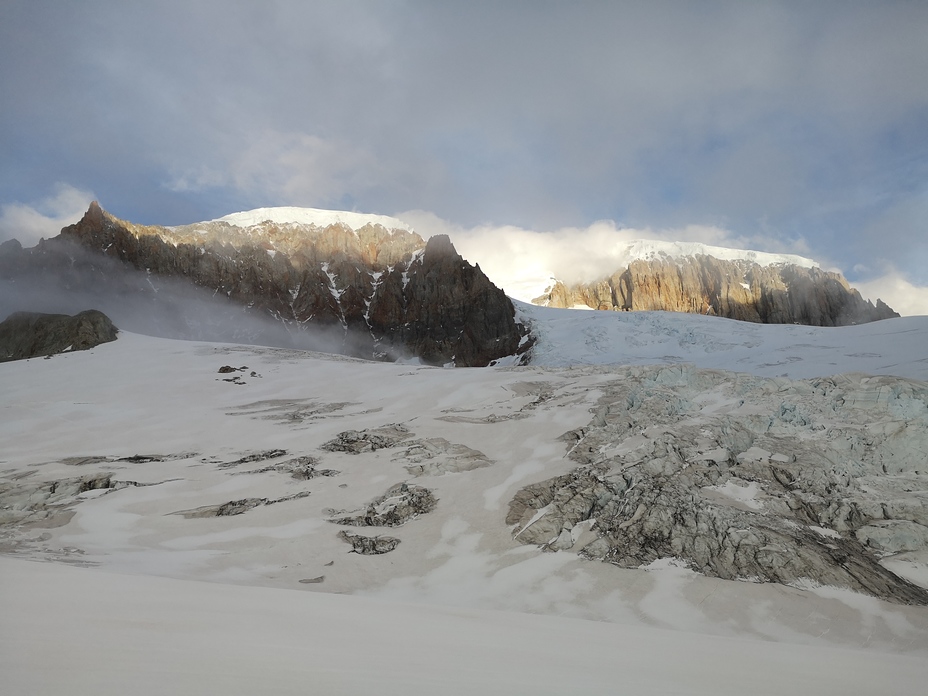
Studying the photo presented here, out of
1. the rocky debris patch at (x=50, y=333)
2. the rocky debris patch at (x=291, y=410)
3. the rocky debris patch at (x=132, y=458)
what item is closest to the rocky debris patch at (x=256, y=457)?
the rocky debris patch at (x=132, y=458)

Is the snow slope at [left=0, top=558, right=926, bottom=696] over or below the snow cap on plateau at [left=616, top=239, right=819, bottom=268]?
below

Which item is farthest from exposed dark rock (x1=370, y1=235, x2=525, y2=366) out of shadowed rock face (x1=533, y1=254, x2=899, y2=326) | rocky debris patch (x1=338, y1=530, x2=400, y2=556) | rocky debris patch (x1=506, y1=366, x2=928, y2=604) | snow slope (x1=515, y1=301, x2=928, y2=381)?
rocky debris patch (x1=338, y1=530, x2=400, y2=556)

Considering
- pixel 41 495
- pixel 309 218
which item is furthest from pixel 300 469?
pixel 309 218

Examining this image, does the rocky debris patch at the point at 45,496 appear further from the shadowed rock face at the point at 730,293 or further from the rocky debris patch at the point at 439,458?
the shadowed rock face at the point at 730,293

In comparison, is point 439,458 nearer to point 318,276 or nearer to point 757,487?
point 757,487

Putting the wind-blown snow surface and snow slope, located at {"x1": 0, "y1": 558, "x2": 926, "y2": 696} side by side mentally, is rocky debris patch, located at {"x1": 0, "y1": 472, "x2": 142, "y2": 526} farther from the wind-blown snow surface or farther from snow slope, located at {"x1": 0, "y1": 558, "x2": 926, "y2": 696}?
snow slope, located at {"x1": 0, "y1": 558, "x2": 926, "y2": 696}

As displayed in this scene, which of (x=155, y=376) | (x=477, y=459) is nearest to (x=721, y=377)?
(x=477, y=459)
